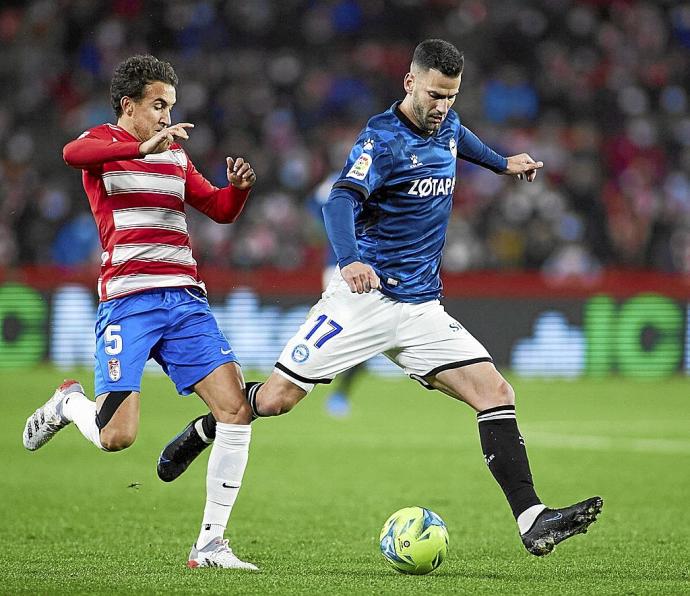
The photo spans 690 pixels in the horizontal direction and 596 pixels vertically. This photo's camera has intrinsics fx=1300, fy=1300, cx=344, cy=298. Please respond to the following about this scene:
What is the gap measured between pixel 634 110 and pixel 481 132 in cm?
270

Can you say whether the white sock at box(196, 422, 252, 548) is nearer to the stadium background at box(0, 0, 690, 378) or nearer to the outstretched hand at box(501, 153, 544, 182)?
the outstretched hand at box(501, 153, 544, 182)

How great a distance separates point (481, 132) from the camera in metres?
20.4

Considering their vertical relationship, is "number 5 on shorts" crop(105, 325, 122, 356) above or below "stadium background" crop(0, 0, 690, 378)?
above

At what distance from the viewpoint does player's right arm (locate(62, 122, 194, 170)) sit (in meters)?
5.32

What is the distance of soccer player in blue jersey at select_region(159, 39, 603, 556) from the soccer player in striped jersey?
24cm

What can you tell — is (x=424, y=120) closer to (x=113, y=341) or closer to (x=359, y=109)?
(x=113, y=341)

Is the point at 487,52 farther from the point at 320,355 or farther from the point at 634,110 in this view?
the point at 320,355

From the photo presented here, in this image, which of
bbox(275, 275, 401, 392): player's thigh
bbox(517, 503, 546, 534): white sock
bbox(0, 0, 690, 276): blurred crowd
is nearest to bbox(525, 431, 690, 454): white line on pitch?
bbox(275, 275, 401, 392): player's thigh

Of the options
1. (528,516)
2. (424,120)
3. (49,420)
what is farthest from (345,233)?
(49,420)

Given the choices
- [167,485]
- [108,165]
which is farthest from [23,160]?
[108,165]

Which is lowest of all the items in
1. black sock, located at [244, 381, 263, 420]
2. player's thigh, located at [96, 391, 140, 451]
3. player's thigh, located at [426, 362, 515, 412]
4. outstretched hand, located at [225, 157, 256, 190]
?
player's thigh, located at [96, 391, 140, 451]

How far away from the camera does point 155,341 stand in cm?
585

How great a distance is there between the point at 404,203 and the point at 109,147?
134cm

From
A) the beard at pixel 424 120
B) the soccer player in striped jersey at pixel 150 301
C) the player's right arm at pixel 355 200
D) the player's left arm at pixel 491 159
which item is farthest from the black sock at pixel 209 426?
the player's left arm at pixel 491 159
